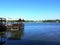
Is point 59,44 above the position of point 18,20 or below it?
below

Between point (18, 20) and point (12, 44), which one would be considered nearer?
point (12, 44)

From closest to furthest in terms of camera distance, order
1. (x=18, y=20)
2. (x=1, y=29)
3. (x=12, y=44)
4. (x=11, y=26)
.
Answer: (x=12, y=44) → (x=1, y=29) → (x=11, y=26) → (x=18, y=20)

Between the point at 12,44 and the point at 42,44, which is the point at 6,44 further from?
the point at 42,44

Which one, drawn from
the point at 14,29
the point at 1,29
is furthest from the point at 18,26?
the point at 1,29

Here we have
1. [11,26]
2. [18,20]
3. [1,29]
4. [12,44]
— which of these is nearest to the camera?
[12,44]

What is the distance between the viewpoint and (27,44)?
781 inches

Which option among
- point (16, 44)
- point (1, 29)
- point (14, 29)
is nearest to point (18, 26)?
point (14, 29)

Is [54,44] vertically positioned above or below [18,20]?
below

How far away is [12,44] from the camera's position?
19734 mm

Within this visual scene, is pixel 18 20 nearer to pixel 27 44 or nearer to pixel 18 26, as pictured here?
pixel 18 26

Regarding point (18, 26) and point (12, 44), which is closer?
point (12, 44)

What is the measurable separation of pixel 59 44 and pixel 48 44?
1350 millimetres

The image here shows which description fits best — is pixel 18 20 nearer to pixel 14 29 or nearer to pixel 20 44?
pixel 14 29

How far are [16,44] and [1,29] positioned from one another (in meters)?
10.0
